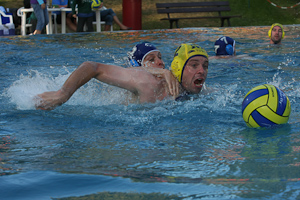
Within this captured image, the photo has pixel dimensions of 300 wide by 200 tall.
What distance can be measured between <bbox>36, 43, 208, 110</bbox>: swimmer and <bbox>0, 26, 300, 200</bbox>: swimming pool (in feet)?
0.52

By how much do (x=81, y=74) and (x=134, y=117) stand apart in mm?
781

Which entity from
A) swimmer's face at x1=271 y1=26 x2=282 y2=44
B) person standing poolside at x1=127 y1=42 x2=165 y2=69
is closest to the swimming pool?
person standing poolside at x1=127 y1=42 x2=165 y2=69

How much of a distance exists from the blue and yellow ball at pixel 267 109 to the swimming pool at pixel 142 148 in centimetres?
9

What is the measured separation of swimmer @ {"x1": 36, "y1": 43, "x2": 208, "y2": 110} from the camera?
424cm

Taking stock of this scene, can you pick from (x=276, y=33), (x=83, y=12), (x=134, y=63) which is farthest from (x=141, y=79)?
(x=83, y=12)

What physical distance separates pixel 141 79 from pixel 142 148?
4.26ft

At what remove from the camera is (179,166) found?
3.11 metres

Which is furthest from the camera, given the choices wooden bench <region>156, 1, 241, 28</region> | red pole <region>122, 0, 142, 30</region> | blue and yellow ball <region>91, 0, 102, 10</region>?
wooden bench <region>156, 1, 241, 28</region>

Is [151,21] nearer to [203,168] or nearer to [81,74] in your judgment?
[81,74]

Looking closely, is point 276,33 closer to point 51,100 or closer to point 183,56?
point 183,56

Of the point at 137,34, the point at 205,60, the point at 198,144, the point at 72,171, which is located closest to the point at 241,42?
the point at 137,34

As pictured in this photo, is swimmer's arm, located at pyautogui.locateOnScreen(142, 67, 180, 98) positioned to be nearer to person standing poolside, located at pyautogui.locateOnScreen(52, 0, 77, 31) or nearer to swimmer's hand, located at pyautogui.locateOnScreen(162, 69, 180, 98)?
swimmer's hand, located at pyautogui.locateOnScreen(162, 69, 180, 98)

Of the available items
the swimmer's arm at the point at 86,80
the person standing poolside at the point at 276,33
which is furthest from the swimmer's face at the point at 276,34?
the swimmer's arm at the point at 86,80

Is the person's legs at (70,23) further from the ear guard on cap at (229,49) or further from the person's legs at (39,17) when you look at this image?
the ear guard on cap at (229,49)
